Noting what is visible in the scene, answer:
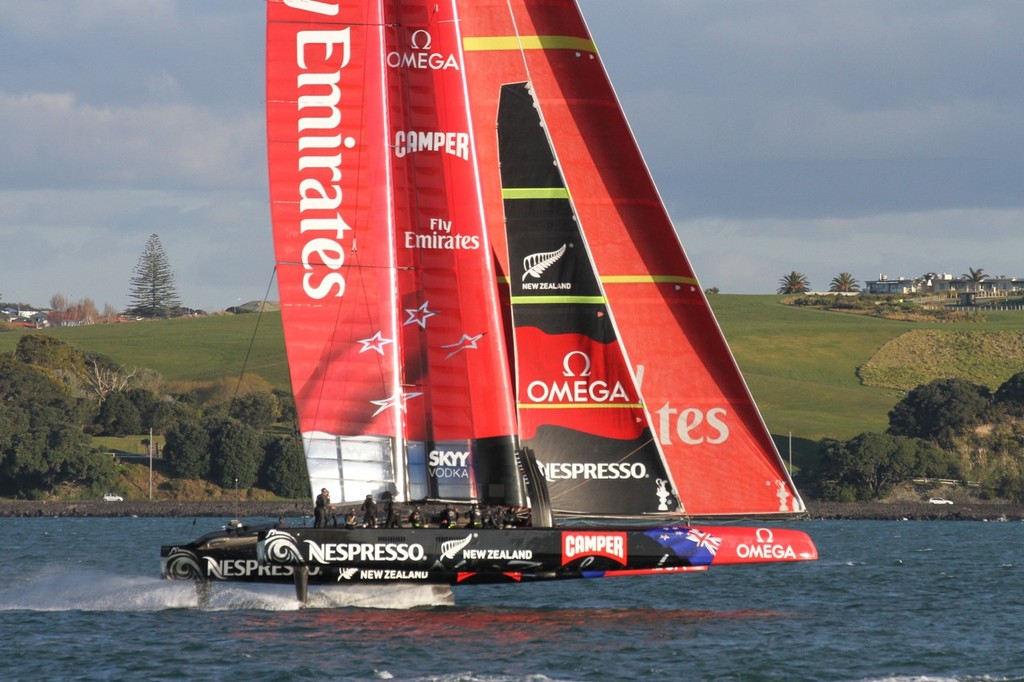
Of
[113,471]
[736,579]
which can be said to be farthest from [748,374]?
[736,579]

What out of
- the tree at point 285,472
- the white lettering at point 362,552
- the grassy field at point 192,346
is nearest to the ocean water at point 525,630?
the white lettering at point 362,552

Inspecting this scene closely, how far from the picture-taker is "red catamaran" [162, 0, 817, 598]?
2775 centimetres

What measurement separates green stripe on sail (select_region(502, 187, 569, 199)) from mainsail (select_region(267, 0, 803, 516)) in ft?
0.09

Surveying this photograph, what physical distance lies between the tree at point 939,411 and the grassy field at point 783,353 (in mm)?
4818

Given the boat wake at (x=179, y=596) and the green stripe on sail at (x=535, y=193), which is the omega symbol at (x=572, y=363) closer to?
the green stripe on sail at (x=535, y=193)

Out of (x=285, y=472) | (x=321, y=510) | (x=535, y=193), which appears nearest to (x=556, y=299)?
(x=535, y=193)

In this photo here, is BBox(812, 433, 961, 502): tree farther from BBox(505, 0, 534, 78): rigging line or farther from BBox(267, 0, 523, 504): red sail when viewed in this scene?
BBox(267, 0, 523, 504): red sail

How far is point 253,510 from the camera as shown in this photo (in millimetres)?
98875

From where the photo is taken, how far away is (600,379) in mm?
29797

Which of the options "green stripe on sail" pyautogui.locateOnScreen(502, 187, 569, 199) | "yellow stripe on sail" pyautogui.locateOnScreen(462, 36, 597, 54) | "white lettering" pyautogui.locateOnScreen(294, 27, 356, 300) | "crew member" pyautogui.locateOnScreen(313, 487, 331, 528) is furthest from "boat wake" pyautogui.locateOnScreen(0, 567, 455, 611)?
"yellow stripe on sail" pyautogui.locateOnScreen(462, 36, 597, 54)

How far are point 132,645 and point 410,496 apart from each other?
5.47 metres

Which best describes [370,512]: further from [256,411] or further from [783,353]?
[783,353]

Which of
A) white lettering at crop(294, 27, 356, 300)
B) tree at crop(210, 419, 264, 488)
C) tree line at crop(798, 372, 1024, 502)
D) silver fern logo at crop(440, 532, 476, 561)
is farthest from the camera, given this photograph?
tree line at crop(798, 372, 1024, 502)

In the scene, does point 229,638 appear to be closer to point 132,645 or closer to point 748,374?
point 132,645
